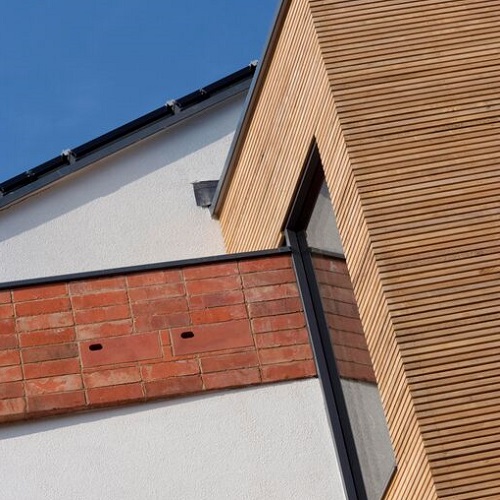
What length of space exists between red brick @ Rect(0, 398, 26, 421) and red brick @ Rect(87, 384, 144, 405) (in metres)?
0.39

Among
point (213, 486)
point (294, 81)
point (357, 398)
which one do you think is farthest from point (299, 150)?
point (213, 486)

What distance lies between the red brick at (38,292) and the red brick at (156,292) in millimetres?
426

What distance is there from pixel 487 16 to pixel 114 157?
4.63m

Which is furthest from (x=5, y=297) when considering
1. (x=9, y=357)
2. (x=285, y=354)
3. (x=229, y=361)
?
(x=285, y=354)

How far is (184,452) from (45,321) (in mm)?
1192

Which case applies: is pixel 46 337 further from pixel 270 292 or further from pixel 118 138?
pixel 118 138

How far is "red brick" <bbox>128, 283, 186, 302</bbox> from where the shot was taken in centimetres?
784

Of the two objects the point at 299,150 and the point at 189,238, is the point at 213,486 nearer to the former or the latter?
the point at 299,150

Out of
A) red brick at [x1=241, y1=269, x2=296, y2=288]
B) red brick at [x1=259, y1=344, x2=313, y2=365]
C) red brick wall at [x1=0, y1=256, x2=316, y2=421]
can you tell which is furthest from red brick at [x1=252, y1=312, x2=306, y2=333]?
red brick at [x1=241, y1=269, x2=296, y2=288]

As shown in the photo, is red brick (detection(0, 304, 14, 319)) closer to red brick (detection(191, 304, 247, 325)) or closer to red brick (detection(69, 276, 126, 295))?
red brick (detection(69, 276, 126, 295))

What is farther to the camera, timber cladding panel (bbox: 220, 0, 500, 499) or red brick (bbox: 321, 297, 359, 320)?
red brick (bbox: 321, 297, 359, 320)

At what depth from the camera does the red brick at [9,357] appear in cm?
755

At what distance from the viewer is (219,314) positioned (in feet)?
25.7

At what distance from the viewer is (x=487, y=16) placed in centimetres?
725
